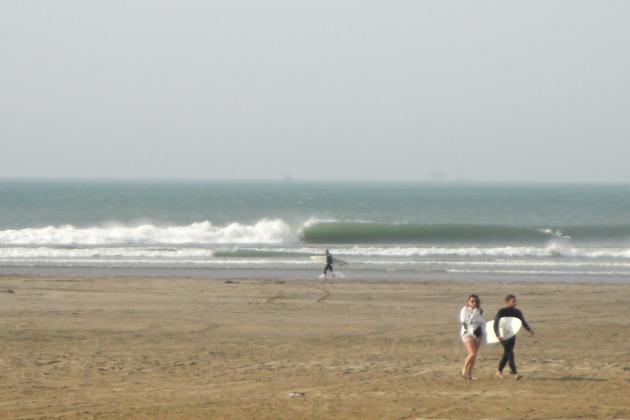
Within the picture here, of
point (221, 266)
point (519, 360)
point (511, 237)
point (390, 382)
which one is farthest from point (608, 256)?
point (390, 382)

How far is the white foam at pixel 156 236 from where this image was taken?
5041 centimetres

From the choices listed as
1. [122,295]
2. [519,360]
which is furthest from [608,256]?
[519,360]

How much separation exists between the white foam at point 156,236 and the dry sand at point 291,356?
1047 inches

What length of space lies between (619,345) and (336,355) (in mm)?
5280

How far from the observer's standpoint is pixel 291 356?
14867mm

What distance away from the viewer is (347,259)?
37.6 metres

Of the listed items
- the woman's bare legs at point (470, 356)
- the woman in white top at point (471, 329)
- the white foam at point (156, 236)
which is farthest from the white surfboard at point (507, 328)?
the white foam at point (156, 236)

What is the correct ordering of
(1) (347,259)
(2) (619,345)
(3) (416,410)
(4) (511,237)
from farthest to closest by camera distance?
(4) (511,237) < (1) (347,259) < (2) (619,345) < (3) (416,410)

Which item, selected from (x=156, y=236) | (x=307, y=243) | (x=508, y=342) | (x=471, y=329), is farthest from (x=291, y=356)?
(x=156, y=236)

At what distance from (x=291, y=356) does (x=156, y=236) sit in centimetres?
3839

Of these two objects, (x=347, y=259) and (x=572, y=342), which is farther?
(x=347, y=259)

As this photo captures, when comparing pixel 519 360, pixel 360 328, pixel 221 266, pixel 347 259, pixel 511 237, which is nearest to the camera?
pixel 519 360

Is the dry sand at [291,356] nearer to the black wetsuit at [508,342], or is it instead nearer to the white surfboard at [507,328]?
the black wetsuit at [508,342]

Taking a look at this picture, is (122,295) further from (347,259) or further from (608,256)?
(608,256)
